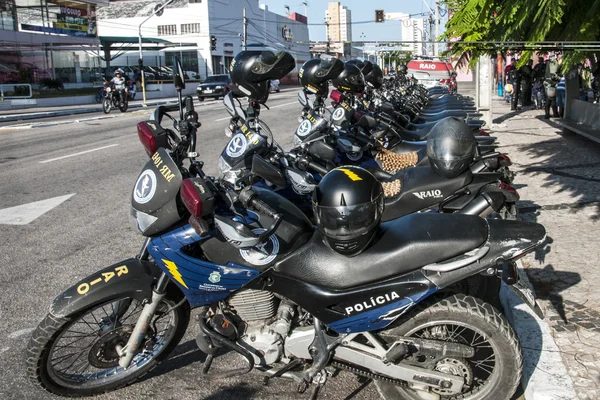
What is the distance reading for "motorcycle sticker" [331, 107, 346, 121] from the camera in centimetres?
673

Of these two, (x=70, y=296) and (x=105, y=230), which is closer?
(x=70, y=296)

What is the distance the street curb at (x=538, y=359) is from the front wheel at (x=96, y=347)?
2.03 metres

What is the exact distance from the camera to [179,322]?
11.6 feet

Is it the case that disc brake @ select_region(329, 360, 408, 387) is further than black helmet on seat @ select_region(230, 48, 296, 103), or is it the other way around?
black helmet on seat @ select_region(230, 48, 296, 103)

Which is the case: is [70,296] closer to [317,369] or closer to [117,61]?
[317,369]

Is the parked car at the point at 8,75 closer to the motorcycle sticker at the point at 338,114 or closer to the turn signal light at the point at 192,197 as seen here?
the motorcycle sticker at the point at 338,114

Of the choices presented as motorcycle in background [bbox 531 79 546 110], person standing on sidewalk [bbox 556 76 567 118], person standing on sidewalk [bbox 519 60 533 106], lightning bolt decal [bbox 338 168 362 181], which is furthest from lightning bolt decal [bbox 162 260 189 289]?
person standing on sidewalk [bbox 519 60 533 106]

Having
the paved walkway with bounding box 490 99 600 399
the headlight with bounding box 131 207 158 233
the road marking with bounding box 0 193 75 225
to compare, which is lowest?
the paved walkway with bounding box 490 99 600 399

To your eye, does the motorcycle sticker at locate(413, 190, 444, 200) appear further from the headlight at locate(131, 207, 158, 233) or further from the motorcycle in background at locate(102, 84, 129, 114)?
the motorcycle in background at locate(102, 84, 129, 114)

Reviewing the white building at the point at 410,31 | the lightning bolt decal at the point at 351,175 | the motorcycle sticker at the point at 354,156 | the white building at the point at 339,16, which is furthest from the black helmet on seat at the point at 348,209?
the white building at the point at 339,16

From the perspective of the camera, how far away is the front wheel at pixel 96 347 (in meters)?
3.20

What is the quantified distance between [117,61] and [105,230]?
61604 millimetres

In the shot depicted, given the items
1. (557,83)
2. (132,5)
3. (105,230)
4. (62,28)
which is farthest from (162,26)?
(105,230)

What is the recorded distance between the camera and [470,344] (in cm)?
Result: 297
